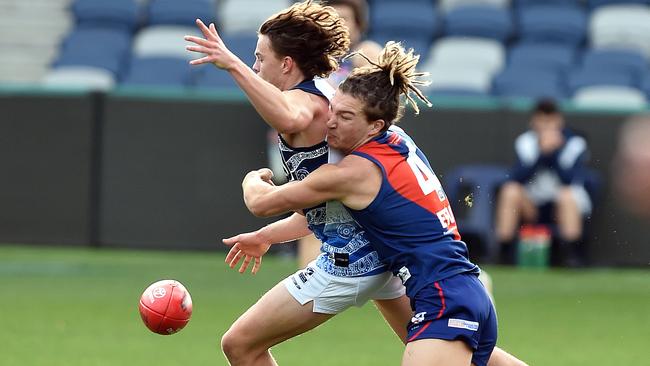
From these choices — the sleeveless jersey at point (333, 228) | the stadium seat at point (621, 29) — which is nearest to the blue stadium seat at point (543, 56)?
the stadium seat at point (621, 29)

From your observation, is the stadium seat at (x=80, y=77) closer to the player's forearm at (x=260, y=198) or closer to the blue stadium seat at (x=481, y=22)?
the blue stadium seat at (x=481, y=22)

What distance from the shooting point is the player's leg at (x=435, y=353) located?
5.87 metres

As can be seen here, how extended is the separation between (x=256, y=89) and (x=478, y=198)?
10051 millimetres

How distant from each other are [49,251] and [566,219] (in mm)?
6347

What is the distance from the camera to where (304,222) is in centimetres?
684

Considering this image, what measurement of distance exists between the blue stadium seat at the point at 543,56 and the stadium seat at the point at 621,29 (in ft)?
1.45

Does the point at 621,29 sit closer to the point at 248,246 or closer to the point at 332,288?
the point at 248,246

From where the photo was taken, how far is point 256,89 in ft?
19.6

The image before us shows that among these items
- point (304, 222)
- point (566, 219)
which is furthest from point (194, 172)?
point (304, 222)

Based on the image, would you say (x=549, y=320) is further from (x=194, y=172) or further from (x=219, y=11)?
(x=219, y=11)

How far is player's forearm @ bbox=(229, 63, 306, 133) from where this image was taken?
5953mm

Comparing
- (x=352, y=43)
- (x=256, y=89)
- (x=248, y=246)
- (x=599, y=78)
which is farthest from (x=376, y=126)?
(x=599, y=78)

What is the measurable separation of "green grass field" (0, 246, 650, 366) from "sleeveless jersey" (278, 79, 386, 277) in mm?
3015

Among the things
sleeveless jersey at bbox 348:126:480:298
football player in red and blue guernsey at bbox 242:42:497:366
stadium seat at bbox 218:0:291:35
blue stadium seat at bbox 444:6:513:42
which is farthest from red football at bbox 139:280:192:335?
blue stadium seat at bbox 444:6:513:42
